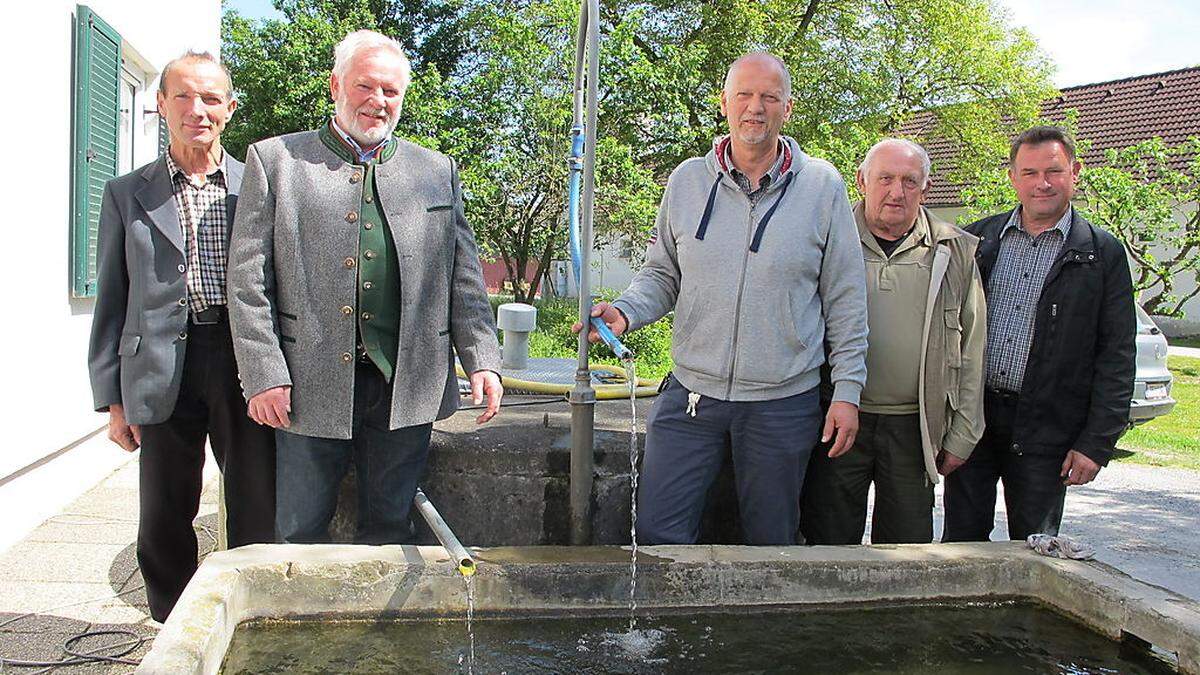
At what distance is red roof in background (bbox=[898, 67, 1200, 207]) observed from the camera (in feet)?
71.4

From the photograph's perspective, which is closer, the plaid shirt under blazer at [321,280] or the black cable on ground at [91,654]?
the plaid shirt under blazer at [321,280]

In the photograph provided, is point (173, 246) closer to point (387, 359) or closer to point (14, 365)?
point (387, 359)

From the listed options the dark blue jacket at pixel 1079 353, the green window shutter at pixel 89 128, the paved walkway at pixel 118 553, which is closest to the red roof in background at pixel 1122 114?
the paved walkway at pixel 118 553

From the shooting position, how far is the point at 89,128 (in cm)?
536

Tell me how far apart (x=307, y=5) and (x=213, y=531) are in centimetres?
1778

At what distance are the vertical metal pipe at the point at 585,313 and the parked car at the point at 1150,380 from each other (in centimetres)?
685

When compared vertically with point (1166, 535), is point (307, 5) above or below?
above

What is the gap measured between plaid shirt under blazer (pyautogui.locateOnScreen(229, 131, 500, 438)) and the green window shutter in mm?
2769

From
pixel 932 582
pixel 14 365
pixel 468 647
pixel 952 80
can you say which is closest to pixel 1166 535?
pixel 932 582

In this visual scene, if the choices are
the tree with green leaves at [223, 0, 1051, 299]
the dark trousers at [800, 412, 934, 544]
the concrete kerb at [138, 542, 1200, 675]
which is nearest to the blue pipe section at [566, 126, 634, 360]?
the concrete kerb at [138, 542, 1200, 675]

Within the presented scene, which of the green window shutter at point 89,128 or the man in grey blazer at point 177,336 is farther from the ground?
the green window shutter at point 89,128

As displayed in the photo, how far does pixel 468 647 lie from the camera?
2.51 metres

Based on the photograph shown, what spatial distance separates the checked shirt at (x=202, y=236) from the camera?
3.01 meters

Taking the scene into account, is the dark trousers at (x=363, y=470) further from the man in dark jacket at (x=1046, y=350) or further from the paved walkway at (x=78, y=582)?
the man in dark jacket at (x=1046, y=350)
